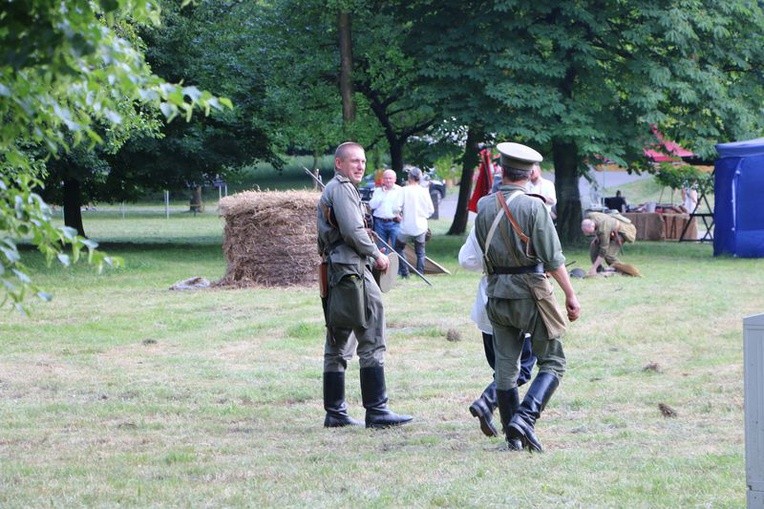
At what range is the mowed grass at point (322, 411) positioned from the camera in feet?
21.4

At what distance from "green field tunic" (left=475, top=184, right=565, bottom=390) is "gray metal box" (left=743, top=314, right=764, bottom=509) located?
234 centimetres

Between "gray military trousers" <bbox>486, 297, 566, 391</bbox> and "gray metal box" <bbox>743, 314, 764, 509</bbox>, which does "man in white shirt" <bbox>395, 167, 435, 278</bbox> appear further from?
"gray metal box" <bbox>743, 314, 764, 509</bbox>

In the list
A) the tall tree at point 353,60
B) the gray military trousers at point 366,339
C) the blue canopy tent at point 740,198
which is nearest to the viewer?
the gray military trousers at point 366,339

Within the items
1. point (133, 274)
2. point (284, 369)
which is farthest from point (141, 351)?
point (133, 274)

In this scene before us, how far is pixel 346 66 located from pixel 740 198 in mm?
9164

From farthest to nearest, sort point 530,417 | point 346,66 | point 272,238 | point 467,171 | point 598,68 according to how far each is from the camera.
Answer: point 467,171 < point 346,66 < point 598,68 < point 272,238 < point 530,417

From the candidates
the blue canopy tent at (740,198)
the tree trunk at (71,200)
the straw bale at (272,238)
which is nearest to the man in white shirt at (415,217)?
the straw bale at (272,238)

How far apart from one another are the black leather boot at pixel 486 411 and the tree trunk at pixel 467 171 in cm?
1922

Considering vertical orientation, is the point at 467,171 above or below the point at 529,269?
above

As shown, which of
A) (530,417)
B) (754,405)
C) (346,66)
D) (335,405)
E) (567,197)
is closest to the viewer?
(754,405)

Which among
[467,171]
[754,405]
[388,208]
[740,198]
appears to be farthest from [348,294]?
[467,171]

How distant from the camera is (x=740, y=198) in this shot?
84.2ft

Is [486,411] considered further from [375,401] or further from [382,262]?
[382,262]

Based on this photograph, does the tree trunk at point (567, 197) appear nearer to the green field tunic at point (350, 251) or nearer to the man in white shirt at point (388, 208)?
the man in white shirt at point (388, 208)
